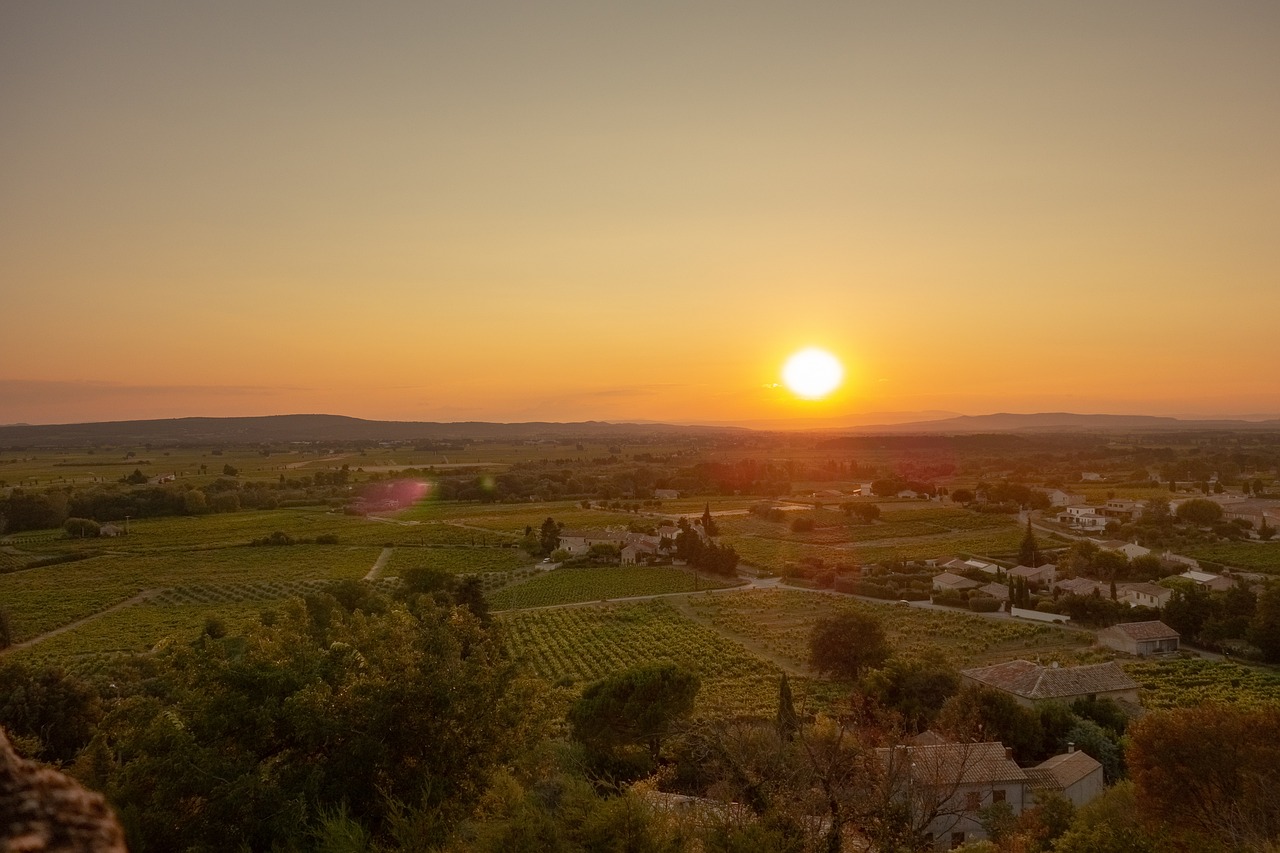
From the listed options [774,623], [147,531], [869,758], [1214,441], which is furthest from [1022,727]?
[1214,441]

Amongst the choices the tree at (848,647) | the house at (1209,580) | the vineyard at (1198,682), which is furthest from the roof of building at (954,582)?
the tree at (848,647)

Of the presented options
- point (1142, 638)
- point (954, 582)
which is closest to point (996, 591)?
point (954, 582)

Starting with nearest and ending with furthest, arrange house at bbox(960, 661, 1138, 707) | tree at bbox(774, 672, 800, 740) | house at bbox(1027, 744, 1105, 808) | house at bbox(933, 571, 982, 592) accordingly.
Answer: house at bbox(1027, 744, 1105, 808)
tree at bbox(774, 672, 800, 740)
house at bbox(960, 661, 1138, 707)
house at bbox(933, 571, 982, 592)

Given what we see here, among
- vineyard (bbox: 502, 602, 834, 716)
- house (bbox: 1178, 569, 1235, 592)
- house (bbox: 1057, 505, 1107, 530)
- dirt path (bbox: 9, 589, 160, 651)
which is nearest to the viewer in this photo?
vineyard (bbox: 502, 602, 834, 716)

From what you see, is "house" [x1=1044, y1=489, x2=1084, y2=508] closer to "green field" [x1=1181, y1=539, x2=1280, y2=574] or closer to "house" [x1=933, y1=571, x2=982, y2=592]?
"green field" [x1=1181, y1=539, x2=1280, y2=574]

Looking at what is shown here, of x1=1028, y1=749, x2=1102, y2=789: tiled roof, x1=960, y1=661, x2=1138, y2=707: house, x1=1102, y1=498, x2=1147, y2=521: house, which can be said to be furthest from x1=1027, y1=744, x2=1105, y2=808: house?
x1=1102, y1=498, x2=1147, y2=521: house

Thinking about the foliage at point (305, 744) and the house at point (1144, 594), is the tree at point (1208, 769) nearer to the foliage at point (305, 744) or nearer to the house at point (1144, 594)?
the foliage at point (305, 744)

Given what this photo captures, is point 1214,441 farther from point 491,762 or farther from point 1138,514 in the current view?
point 491,762

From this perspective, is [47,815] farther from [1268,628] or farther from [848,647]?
[1268,628]
